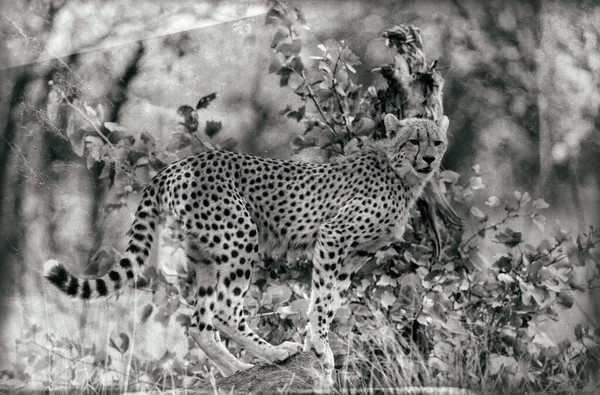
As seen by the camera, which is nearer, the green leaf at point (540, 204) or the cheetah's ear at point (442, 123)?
the cheetah's ear at point (442, 123)

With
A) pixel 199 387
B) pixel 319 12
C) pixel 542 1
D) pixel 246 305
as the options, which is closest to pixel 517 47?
pixel 542 1

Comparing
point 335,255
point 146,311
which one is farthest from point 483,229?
point 146,311

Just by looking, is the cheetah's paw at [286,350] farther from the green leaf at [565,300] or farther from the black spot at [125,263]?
the green leaf at [565,300]

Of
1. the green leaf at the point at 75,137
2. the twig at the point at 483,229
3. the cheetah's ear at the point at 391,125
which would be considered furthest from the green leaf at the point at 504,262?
the green leaf at the point at 75,137

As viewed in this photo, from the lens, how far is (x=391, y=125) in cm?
439

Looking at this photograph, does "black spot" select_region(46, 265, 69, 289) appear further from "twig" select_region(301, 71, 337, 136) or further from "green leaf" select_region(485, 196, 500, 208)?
"green leaf" select_region(485, 196, 500, 208)

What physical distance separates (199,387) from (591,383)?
1778mm

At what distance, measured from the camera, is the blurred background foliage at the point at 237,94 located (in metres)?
5.29

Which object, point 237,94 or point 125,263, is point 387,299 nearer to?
point 125,263

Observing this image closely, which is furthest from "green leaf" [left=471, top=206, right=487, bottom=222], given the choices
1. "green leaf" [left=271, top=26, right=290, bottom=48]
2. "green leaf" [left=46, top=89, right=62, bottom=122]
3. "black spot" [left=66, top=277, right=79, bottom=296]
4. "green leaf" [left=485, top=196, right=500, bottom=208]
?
"green leaf" [left=46, top=89, right=62, bottom=122]

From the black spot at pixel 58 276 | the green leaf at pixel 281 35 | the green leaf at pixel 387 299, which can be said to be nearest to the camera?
the black spot at pixel 58 276

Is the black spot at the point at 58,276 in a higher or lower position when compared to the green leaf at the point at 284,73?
lower

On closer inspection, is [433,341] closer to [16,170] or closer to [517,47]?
[517,47]

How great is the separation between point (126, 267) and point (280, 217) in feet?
2.45
